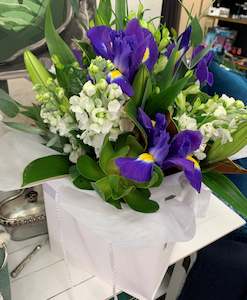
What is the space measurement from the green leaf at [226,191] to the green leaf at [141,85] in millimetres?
162

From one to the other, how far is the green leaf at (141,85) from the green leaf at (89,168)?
0.35ft

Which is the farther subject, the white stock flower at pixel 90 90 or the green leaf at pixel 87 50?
the green leaf at pixel 87 50

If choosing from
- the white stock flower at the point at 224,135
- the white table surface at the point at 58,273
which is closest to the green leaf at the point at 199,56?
the white stock flower at the point at 224,135

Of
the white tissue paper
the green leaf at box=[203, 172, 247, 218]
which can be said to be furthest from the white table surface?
the green leaf at box=[203, 172, 247, 218]

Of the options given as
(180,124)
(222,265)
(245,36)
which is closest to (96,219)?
(180,124)

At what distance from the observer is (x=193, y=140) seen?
1.29ft

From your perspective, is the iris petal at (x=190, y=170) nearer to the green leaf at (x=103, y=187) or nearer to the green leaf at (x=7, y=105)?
the green leaf at (x=103, y=187)

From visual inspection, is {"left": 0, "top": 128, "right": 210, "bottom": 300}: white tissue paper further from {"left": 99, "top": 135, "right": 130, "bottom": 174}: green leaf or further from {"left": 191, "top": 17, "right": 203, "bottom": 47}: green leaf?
{"left": 191, "top": 17, "right": 203, "bottom": 47}: green leaf

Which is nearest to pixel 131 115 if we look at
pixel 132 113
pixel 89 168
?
pixel 132 113

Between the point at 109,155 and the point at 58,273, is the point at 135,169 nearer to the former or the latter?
the point at 109,155

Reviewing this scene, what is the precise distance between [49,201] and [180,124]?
0.93 feet

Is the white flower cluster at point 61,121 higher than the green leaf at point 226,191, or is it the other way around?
the white flower cluster at point 61,121

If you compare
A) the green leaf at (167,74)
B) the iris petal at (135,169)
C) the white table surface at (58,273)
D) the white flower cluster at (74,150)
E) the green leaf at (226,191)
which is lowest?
the white table surface at (58,273)

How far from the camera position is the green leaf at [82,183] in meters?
0.47
